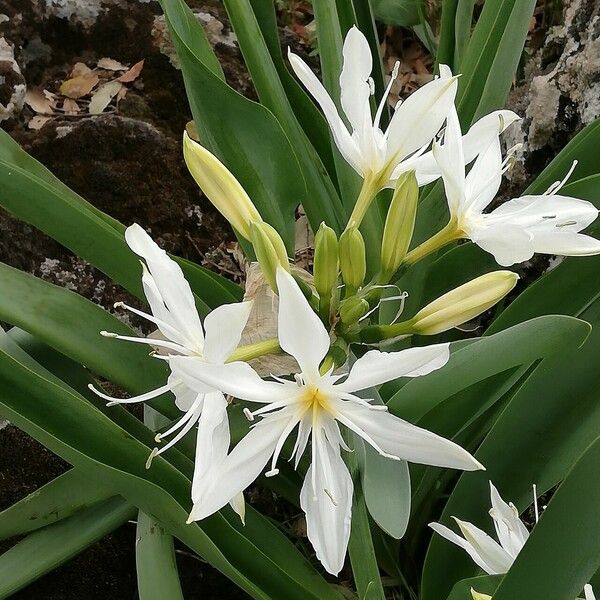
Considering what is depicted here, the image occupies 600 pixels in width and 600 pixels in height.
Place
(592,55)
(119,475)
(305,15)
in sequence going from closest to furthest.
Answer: (119,475), (592,55), (305,15)

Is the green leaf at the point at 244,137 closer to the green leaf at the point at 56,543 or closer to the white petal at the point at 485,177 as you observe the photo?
the white petal at the point at 485,177

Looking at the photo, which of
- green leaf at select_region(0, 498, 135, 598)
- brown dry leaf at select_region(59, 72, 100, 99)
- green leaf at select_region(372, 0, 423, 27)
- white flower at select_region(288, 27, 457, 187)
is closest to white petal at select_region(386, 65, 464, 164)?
white flower at select_region(288, 27, 457, 187)

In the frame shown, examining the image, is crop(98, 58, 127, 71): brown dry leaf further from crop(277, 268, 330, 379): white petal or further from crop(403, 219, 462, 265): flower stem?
crop(277, 268, 330, 379): white petal

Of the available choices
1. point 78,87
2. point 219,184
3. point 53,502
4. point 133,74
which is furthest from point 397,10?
point 53,502

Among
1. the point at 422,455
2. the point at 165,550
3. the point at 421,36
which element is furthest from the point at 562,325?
the point at 421,36

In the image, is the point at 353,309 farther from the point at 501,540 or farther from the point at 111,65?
the point at 111,65

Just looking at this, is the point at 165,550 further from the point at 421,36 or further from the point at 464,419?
the point at 421,36
